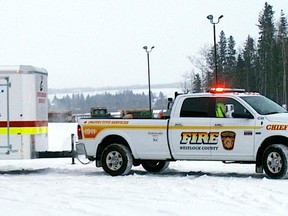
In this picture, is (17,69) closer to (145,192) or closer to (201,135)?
(201,135)

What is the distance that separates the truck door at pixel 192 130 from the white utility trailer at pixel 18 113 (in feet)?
11.5

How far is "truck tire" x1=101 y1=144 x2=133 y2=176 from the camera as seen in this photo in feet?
45.3

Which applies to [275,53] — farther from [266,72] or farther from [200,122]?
[200,122]

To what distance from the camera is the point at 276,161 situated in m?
12.4

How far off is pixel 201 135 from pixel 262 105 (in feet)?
4.64

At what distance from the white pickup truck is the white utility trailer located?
1267mm

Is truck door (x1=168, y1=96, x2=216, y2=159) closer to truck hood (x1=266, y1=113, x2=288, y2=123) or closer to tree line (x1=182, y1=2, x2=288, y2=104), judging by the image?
truck hood (x1=266, y1=113, x2=288, y2=123)

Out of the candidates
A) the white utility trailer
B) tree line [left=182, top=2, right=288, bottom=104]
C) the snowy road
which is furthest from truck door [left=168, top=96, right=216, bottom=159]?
tree line [left=182, top=2, right=288, bottom=104]

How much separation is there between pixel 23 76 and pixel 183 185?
5.34 meters

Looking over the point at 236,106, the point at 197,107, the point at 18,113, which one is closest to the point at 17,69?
the point at 18,113

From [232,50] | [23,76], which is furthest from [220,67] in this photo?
[23,76]

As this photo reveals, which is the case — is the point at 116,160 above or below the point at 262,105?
below

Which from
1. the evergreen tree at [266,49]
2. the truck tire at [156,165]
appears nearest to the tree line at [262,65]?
the evergreen tree at [266,49]

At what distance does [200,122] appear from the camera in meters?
13.2
